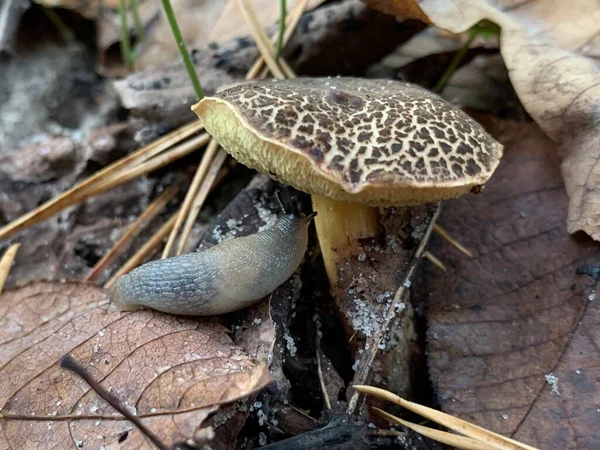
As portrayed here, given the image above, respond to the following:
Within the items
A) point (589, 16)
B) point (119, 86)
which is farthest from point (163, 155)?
point (589, 16)

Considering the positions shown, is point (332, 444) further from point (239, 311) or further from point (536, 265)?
point (536, 265)

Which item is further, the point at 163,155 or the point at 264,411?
the point at 163,155

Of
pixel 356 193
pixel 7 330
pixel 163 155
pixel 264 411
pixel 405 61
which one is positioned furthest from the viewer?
pixel 405 61

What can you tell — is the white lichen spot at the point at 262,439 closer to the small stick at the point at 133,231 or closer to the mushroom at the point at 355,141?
the mushroom at the point at 355,141

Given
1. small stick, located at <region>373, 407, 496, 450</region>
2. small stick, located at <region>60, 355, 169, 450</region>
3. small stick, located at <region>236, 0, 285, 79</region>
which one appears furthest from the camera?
small stick, located at <region>236, 0, 285, 79</region>

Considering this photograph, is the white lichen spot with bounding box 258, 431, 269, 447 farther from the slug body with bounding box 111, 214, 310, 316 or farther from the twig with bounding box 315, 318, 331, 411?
the slug body with bounding box 111, 214, 310, 316

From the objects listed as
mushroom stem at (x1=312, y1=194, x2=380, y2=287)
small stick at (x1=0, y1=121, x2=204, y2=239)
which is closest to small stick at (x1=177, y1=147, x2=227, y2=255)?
small stick at (x1=0, y1=121, x2=204, y2=239)
